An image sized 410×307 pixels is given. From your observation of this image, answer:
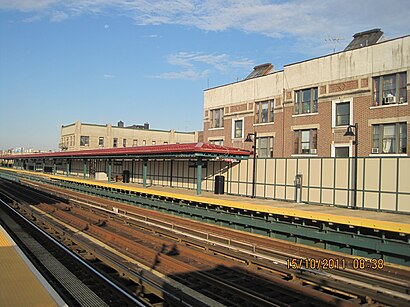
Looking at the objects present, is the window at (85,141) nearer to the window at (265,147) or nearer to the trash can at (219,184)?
the window at (265,147)

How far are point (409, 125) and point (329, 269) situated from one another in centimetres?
1489

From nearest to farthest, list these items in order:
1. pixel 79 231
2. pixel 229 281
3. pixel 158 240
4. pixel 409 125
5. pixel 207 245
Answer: pixel 229 281 → pixel 207 245 → pixel 158 240 → pixel 79 231 → pixel 409 125

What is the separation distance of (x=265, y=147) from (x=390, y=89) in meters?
11.6

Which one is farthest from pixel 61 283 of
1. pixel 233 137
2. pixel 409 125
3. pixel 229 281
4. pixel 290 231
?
pixel 233 137

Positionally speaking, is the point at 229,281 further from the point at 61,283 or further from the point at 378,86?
the point at 378,86

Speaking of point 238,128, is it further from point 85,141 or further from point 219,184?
point 85,141

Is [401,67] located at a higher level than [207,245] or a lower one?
higher

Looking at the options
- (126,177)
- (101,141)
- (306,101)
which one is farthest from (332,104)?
(101,141)

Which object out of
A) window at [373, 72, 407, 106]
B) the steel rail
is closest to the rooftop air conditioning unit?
window at [373, 72, 407, 106]

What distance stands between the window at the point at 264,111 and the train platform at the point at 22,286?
25.8 metres

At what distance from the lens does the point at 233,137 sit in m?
36.7

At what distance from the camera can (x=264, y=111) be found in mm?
33438

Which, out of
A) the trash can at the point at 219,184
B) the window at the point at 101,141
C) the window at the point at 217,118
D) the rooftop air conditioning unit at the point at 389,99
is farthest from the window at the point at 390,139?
the window at the point at 101,141

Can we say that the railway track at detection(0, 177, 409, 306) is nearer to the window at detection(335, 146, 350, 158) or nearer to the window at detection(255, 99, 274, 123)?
the window at detection(335, 146, 350, 158)
